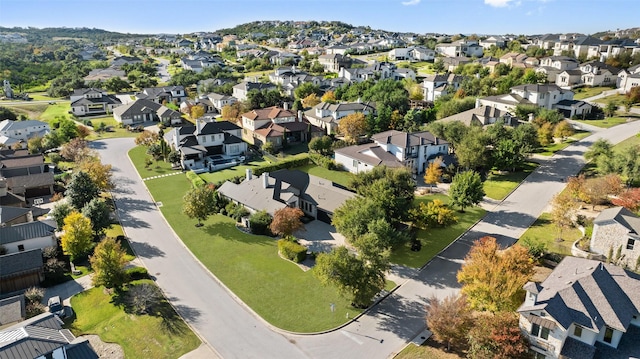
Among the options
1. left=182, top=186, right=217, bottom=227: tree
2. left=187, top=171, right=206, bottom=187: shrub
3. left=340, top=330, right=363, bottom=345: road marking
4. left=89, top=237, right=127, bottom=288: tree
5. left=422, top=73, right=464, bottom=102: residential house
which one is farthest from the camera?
left=422, top=73, right=464, bottom=102: residential house

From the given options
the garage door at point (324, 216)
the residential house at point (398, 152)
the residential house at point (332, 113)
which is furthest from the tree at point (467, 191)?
the residential house at point (332, 113)

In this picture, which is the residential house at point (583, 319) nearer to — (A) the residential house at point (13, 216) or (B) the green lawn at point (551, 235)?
(B) the green lawn at point (551, 235)

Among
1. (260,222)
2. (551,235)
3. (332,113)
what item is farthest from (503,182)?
(332,113)

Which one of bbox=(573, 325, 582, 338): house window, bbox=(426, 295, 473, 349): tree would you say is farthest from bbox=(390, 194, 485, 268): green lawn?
bbox=(573, 325, 582, 338): house window

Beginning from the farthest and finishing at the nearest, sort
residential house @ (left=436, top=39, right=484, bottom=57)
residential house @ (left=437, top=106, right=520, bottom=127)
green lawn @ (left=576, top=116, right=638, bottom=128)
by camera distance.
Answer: residential house @ (left=436, top=39, right=484, bottom=57), green lawn @ (left=576, top=116, right=638, bottom=128), residential house @ (left=437, top=106, right=520, bottom=127)

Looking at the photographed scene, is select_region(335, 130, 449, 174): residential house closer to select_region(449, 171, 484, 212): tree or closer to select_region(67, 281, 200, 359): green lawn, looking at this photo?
select_region(449, 171, 484, 212): tree

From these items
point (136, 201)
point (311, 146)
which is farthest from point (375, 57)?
point (136, 201)
